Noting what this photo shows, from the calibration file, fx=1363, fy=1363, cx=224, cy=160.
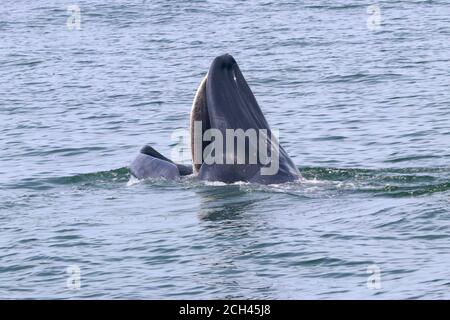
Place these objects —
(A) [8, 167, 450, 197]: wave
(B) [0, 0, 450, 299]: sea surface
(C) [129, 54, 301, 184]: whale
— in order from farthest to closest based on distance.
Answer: (A) [8, 167, 450, 197]: wave
(C) [129, 54, 301, 184]: whale
(B) [0, 0, 450, 299]: sea surface

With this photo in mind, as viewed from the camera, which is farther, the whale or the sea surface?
the whale

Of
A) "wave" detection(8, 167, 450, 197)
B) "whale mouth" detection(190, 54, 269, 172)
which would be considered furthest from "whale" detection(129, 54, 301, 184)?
"wave" detection(8, 167, 450, 197)

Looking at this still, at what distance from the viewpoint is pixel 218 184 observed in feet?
68.4

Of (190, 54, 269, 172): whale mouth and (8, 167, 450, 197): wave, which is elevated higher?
(190, 54, 269, 172): whale mouth

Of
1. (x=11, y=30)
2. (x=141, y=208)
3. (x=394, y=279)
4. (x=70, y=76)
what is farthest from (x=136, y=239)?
(x=11, y=30)

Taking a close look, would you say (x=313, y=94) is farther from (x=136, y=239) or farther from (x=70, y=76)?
(x=136, y=239)

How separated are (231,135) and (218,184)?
2.90 ft

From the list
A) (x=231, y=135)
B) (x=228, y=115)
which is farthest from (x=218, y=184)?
(x=228, y=115)

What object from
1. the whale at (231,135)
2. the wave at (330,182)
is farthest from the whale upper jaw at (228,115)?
the wave at (330,182)

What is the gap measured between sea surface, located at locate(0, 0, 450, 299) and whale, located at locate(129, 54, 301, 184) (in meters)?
0.26

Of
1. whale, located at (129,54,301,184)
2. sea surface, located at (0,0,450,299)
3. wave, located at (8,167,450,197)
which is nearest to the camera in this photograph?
sea surface, located at (0,0,450,299)

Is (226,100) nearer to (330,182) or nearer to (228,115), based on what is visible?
(228,115)

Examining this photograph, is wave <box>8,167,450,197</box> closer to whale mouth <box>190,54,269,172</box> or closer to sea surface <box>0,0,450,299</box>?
sea surface <box>0,0,450,299</box>

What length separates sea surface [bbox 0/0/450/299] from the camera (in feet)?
57.2
